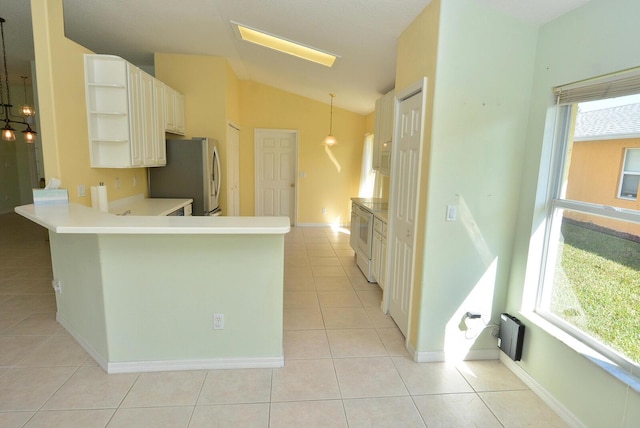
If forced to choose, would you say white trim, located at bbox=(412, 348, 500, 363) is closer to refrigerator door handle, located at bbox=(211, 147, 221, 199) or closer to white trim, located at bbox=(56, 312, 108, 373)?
white trim, located at bbox=(56, 312, 108, 373)

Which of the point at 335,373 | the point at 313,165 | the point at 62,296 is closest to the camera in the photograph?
the point at 335,373

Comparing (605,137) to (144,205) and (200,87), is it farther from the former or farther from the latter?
(200,87)

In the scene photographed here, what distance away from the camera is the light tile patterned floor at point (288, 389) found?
1.98m

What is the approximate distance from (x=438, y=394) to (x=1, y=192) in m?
9.99

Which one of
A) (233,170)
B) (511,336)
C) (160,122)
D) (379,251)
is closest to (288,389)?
(511,336)

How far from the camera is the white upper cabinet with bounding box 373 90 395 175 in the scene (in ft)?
12.8

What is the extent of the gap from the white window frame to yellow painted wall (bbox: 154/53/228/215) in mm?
4456

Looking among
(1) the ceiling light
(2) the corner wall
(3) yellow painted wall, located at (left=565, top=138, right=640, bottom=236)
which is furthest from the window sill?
(1) the ceiling light

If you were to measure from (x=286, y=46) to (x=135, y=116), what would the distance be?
203cm

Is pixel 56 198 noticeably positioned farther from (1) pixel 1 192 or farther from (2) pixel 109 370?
(1) pixel 1 192

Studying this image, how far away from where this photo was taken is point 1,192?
25.3ft

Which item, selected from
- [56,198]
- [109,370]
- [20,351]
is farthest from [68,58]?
[109,370]

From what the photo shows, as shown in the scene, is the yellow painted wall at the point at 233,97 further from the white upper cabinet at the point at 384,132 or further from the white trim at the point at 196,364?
the white trim at the point at 196,364

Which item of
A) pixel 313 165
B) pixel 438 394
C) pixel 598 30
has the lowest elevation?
pixel 438 394
